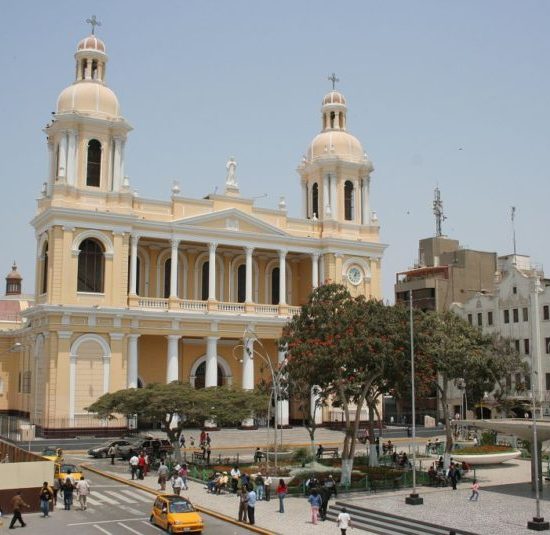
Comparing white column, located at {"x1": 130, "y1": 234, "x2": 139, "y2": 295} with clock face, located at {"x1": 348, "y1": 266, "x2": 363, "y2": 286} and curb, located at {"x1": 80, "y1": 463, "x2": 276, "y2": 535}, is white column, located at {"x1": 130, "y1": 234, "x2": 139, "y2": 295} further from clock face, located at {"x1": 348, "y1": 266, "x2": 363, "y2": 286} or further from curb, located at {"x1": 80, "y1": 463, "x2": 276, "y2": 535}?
clock face, located at {"x1": 348, "y1": 266, "x2": 363, "y2": 286}

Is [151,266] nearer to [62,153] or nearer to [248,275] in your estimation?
[248,275]

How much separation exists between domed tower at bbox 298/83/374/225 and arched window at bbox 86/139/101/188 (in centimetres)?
1854

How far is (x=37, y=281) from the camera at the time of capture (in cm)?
5447

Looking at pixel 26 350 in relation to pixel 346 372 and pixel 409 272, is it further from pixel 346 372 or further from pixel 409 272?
pixel 409 272

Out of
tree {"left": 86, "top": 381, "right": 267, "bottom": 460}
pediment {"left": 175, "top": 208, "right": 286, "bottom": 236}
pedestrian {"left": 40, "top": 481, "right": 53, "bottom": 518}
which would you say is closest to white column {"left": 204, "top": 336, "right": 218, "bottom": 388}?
pediment {"left": 175, "top": 208, "right": 286, "bottom": 236}

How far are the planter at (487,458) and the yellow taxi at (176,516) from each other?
21168 mm

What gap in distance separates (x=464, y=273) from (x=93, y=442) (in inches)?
1844

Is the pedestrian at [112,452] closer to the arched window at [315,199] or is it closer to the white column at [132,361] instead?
the white column at [132,361]

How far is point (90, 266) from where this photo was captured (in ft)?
174

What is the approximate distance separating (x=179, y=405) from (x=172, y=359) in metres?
16.1

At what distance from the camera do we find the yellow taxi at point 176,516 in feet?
81.9

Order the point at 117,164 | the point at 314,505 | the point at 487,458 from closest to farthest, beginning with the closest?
1. the point at 314,505
2. the point at 487,458
3. the point at 117,164

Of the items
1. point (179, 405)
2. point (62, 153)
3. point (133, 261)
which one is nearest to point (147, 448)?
point (179, 405)

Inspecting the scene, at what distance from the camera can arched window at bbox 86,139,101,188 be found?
54619 millimetres
